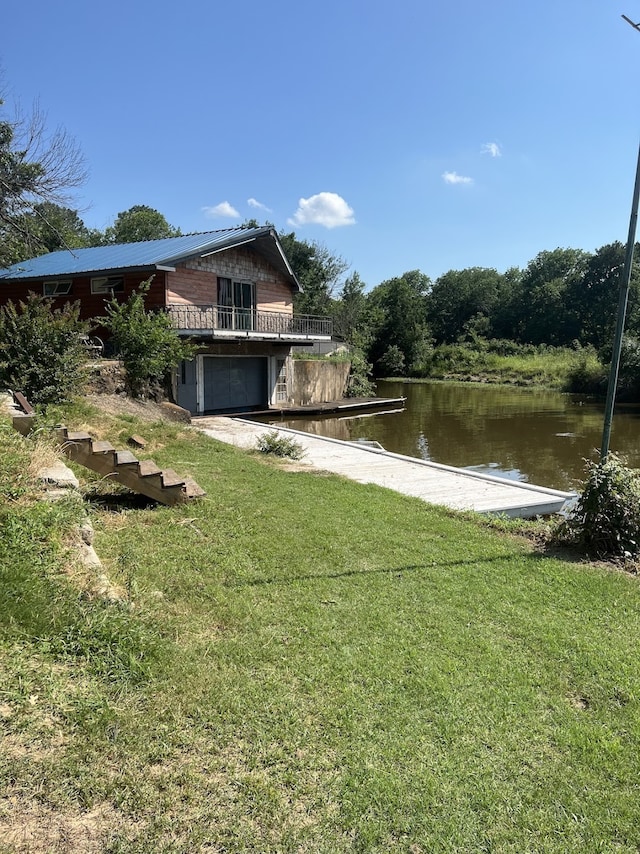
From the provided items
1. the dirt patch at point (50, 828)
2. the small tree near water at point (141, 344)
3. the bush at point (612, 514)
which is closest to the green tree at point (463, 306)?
the small tree near water at point (141, 344)

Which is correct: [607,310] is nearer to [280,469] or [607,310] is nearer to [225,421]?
[225,421]

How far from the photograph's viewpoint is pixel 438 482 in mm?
8938

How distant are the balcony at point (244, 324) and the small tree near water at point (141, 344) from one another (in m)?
1.78

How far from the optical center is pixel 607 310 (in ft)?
195

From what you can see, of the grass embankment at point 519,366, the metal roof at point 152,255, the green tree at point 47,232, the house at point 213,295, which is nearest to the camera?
the green tree at point 47,232

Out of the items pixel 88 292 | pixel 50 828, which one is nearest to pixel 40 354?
pixel 88 292

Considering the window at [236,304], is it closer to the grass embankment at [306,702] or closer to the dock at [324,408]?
the dock at [324,408]

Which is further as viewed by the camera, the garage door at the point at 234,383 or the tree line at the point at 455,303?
the tree line at the point at 455,303

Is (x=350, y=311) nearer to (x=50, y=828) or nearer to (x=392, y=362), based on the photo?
(x=392, y=362)

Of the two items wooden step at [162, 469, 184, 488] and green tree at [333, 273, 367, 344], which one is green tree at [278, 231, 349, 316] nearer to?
green tree at [333, 273, 367, 344]

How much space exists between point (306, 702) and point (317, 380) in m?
24.1

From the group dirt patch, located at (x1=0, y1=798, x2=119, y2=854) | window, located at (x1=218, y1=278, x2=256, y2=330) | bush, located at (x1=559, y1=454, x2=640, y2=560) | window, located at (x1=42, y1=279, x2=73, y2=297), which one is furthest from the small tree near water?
dirt patch, located at (x1=0, y1=798, x2=119, y2=854)

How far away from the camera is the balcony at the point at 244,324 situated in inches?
750

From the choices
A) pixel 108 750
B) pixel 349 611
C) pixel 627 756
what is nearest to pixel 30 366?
pixel 349 611
